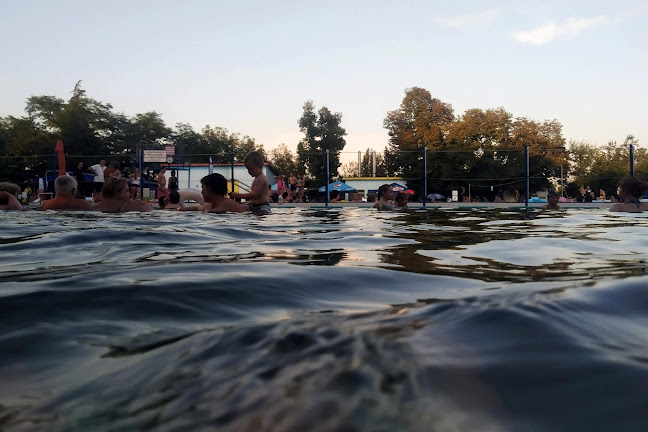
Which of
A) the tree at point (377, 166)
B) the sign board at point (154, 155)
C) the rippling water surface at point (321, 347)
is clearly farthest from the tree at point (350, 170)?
the rippling water surface at point (321, 347)

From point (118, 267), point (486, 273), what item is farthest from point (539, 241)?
point (118, 267)

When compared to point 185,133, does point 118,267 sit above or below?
below

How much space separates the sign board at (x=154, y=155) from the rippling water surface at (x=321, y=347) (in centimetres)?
2034

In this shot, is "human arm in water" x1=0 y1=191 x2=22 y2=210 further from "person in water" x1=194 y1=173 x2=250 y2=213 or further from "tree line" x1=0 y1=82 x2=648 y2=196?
"tree line" x1=0 y1=82 x2=648 y2=196

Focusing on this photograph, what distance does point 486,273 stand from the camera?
206 cm

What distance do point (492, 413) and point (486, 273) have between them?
4.70 ft

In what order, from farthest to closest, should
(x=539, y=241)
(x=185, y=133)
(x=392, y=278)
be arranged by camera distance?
(x=185, y=133) → (x=539, y=241) → (x=392, y=278)

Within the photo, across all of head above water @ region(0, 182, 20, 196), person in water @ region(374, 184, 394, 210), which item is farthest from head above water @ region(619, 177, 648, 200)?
head above water @ region(0, 182, 20, 196)

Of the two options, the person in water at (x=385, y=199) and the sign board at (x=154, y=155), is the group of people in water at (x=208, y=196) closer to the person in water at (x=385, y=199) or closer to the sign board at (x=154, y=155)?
the person in water at (x=385, y=199)

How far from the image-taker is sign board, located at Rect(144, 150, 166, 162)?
2142cm

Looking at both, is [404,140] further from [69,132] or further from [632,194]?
[632,194]

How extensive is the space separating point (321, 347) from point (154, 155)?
2204 cm

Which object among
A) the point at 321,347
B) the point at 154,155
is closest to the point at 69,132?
the point at 154,155

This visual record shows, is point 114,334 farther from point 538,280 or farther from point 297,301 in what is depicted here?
point 538,280
